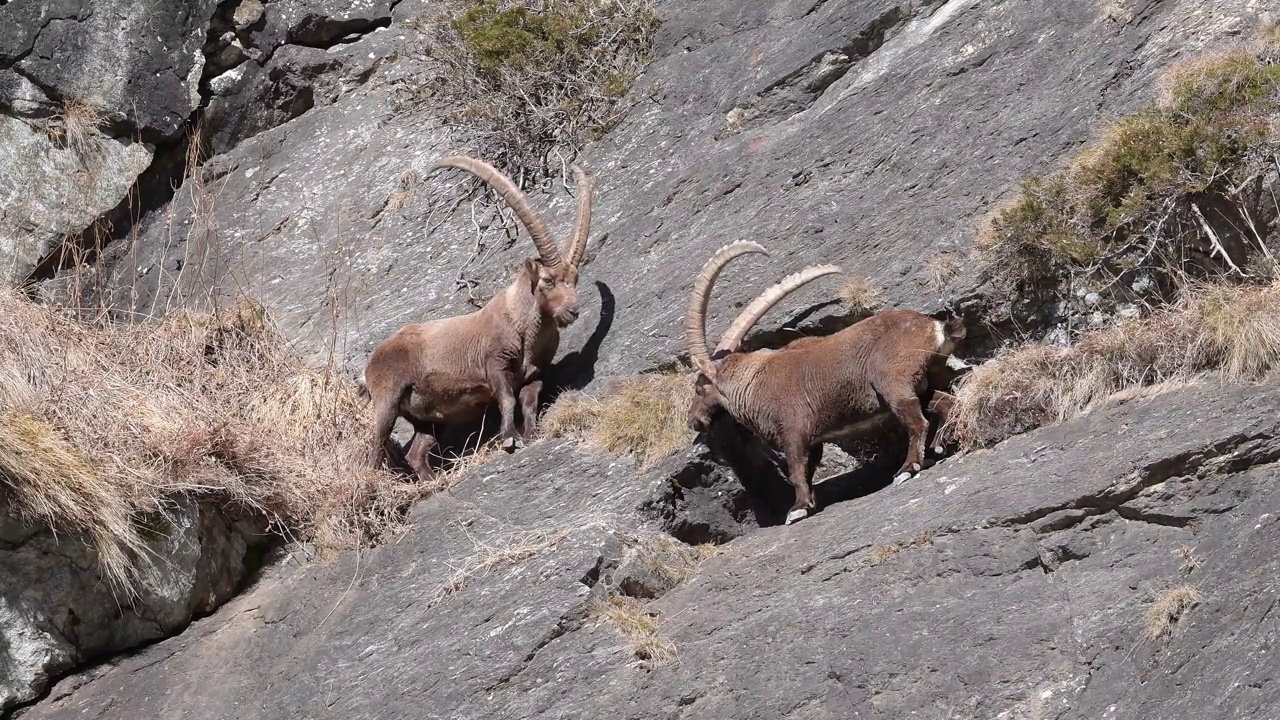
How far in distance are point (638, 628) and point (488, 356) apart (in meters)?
3.43

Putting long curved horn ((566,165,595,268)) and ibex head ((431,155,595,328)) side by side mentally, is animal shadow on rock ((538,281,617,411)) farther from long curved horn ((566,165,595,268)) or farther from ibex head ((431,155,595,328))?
long curved horn ((566,165,595,268))

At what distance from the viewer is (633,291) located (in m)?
10.9

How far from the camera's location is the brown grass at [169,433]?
9.05 m

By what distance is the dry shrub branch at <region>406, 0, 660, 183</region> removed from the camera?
13.0 metres

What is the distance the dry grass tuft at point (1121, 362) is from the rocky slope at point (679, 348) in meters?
0.31

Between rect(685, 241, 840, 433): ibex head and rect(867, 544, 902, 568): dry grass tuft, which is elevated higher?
rect(685, 241, 840, 433): ibex head

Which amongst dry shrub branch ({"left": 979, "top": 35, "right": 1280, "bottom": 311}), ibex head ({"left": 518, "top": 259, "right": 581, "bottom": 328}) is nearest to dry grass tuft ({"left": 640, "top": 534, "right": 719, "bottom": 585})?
ibex head ({"left": 518, "top": 259, "right": 581, "bottom": 328})

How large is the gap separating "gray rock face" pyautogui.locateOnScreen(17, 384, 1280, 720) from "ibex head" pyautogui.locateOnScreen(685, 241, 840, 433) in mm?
671

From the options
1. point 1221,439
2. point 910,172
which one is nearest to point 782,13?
point 910,172

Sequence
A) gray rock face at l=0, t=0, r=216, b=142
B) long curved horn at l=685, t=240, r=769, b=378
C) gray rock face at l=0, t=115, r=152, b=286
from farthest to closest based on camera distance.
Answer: gray rock face at l=0, t=0, r=216, b=142 → gray rock face at l=0, t=115, r=152, b=286 → long curved horn at l=685, t=240, r=769, b=378

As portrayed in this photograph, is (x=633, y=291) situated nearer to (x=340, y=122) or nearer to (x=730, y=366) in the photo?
(x=730, y=366)

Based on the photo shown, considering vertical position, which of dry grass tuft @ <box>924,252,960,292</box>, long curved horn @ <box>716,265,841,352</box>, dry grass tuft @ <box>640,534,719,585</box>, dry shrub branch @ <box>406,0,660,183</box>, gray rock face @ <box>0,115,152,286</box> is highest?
gray rock face @ <box>0,115,152,286</box>

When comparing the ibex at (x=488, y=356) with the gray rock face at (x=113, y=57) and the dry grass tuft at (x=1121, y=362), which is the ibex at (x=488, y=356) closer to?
the dry grass tuft at (x=1121, y=362)

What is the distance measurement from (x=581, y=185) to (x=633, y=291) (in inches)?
37.9
